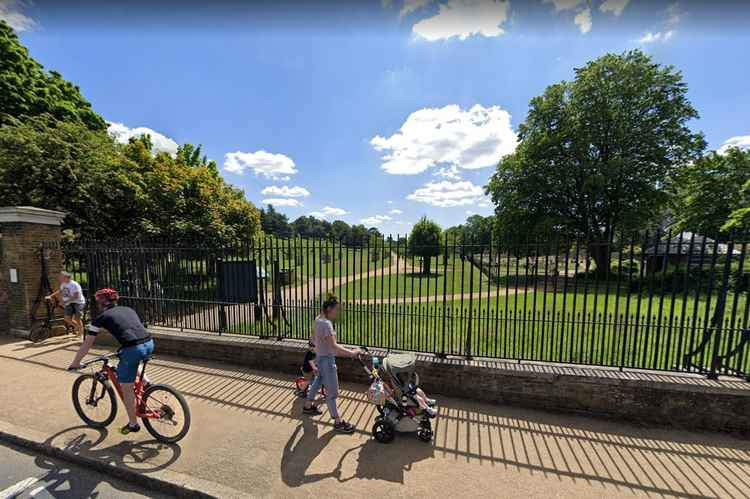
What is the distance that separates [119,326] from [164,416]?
3.89 ft

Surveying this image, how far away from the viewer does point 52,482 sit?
2924 millimetres

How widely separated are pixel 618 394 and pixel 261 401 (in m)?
4.85

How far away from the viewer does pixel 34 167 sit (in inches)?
356

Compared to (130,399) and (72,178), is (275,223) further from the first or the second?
(130,399)

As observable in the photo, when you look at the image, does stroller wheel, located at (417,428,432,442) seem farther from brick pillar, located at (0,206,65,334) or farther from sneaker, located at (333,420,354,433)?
brick pillar, located at (0,206,65,334)

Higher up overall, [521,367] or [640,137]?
[640,137]

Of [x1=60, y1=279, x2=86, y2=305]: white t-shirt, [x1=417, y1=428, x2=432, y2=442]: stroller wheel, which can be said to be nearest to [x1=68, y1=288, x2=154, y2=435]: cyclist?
[x1=417, y1=428, x2=432, y2=442]: stroller wheel

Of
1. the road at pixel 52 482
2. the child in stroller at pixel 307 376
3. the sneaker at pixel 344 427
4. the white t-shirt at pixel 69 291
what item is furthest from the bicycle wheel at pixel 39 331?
the sneaker at pixel 344 427

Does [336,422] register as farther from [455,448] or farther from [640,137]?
[640,137]

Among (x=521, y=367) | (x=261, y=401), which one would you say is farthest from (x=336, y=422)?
(x=521, y=367)

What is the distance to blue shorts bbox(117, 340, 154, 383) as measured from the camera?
324 centimetres

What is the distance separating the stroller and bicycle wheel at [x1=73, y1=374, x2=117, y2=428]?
3209 mm

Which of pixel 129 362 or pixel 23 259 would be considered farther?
pixel 23 259

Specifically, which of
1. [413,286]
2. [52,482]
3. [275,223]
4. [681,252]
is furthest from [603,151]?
[275,223]
